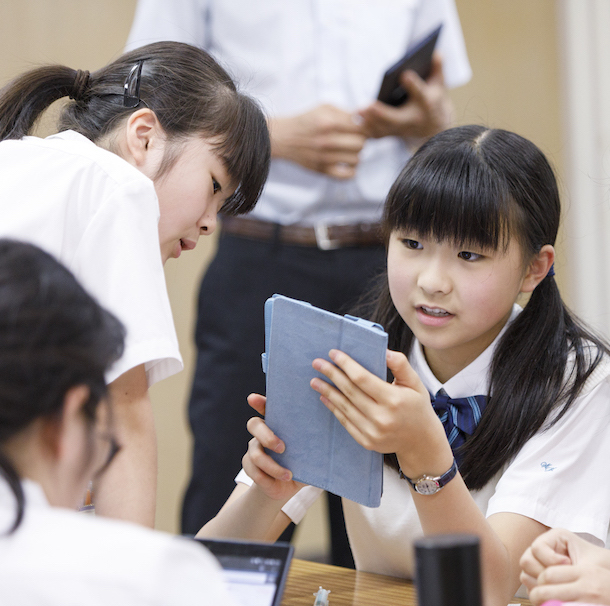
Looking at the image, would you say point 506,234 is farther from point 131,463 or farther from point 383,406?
point 131,463

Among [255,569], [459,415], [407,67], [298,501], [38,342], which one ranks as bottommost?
[298,501]

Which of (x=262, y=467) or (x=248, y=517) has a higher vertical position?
(x=262, y=467)

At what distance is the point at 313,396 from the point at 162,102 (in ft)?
1.43

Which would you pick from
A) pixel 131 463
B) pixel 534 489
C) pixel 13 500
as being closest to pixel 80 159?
pixel 131 463

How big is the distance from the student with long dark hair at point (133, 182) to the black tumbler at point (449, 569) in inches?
14.6

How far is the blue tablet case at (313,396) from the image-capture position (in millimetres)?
814

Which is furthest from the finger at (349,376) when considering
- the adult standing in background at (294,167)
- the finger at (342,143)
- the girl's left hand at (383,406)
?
the finger at (342,143)

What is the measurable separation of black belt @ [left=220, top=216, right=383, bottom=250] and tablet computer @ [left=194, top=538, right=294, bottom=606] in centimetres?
106

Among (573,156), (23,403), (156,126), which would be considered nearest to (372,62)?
(156,126)

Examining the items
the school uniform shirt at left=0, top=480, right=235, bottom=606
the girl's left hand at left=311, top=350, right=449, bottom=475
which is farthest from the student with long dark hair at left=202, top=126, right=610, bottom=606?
the school uniform shirt at left=0, top=480, right=235, bottom=606

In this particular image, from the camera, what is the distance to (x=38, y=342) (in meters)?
0.53

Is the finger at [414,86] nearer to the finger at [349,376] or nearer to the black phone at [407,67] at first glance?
the black phone at [407,67]

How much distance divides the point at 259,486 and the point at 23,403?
0.57m

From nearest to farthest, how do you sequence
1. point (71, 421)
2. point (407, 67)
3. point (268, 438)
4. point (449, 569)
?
point (449, 569)
point (71, 421)
point (268, 438)
point (407, 67)
